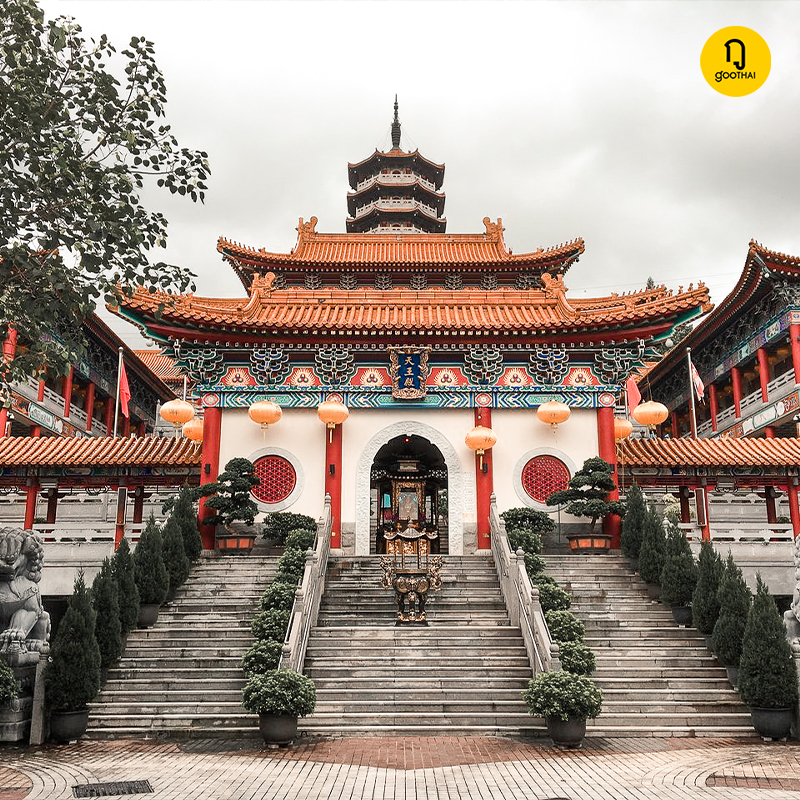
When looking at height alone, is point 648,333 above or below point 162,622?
above

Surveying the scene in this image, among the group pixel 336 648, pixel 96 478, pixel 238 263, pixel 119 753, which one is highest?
pixel 238 263

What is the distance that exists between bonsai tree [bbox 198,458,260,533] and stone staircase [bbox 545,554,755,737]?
21.7 ft

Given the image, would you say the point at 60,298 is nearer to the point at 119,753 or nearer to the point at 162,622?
the point at 119,753

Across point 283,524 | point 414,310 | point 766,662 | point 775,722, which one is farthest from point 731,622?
point 414,310

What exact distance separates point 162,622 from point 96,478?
6.39m

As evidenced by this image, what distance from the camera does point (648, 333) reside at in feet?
57.3

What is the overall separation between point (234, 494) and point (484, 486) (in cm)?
570

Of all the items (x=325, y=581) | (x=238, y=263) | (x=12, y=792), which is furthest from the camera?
(x=238, y=263)

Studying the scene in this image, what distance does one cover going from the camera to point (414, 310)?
19.9 meters

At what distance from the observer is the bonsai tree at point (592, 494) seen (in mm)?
16266

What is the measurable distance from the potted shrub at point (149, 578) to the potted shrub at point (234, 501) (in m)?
2.63

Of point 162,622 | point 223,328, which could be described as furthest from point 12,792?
point 223,328

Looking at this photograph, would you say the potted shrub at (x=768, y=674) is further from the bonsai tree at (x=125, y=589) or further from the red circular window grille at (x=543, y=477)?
the bonsai tree at (x=125, y=589)

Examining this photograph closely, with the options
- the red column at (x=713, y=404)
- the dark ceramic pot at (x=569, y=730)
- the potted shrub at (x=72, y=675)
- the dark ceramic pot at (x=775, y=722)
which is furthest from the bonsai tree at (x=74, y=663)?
the red column at (x=713, y=404)
